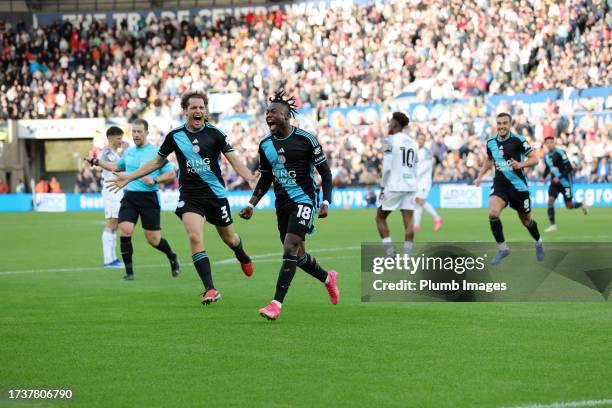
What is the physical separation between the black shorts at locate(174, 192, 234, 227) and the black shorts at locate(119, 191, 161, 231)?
3419 mm

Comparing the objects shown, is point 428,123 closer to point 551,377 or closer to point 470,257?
point 470,257

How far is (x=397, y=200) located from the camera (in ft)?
60.1

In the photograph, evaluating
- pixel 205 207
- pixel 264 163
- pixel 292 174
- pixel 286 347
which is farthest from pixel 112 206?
pixel 286 347

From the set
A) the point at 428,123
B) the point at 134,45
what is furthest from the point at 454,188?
the point at 134,45

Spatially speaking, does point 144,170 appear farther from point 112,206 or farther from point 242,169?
point 112,206

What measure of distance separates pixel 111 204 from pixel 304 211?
23.1 ft

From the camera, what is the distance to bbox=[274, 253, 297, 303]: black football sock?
35.1ft

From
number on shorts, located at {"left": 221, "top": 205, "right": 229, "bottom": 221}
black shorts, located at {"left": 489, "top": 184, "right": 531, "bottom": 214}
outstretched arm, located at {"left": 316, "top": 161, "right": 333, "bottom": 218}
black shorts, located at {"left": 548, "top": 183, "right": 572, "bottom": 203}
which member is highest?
outstretched arm, located at {"left": 316, "top": 161, "right": 333, "bottom": 218}

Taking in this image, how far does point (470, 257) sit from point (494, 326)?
1674mm

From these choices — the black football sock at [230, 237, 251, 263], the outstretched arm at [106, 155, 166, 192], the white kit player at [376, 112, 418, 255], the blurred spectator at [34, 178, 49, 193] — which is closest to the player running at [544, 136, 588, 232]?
the white kit player at [376, 112, 418, 255]

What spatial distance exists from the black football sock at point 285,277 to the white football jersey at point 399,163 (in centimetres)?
756

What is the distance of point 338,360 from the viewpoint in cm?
827

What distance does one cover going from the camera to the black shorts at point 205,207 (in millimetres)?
12242

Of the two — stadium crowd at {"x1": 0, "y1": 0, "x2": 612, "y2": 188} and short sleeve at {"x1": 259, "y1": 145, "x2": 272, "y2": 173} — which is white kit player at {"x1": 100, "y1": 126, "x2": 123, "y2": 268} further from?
stadium crowd at {"x1": 0, "y1": 0, "x2": 612, "y2": 188}
